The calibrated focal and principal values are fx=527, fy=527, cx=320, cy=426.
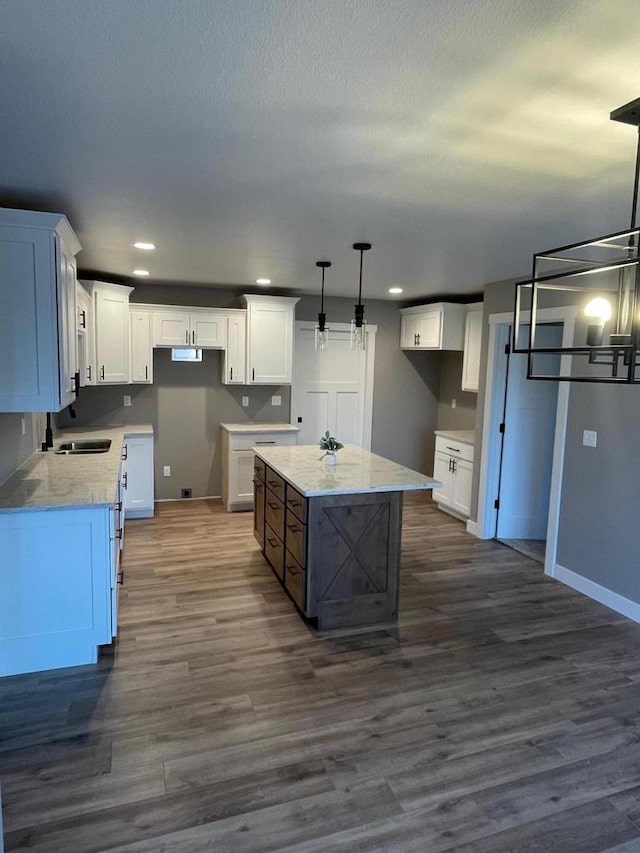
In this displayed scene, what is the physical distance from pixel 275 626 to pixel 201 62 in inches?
117

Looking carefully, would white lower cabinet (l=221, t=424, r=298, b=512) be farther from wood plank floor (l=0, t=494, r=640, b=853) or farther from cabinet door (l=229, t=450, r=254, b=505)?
wood plank floor (l=0, t=494, r=640, b=853)

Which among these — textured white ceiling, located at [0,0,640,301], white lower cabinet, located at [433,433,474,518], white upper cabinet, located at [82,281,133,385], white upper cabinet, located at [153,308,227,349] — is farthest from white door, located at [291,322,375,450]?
textured white ceiling, located at [0,0,640,301]

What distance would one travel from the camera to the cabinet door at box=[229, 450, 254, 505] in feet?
18.7

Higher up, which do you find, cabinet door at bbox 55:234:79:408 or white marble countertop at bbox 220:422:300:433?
cabinet door at bbox 55:234:79:408

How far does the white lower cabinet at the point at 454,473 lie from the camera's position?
556cm

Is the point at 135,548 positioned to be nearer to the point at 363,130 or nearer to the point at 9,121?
the point at 9,121

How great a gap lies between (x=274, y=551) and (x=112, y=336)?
279 cm

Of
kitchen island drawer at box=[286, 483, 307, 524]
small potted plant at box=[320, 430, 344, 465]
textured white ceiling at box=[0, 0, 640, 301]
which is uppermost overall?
textured white ceiling at box=[0, 0, 640, 301]

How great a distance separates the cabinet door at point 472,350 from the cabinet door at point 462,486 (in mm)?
853

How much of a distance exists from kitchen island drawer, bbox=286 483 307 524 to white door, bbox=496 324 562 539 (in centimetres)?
254

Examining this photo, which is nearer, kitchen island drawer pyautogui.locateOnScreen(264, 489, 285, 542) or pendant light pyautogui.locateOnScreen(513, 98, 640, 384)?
pendant light pyautogui.locateOnScreen(513, 98, 640, 384)

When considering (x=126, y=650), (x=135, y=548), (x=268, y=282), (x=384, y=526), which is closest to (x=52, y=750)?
(x=126, y=650)

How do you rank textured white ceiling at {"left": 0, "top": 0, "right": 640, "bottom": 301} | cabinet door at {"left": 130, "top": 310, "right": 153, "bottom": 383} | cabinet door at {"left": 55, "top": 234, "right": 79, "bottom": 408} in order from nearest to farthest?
textured white ceiling at {"left": 0, "top": 0, "right": 640, "bottom": 301}, cabinet door at {"left": 55, "top": 234, "right": 79, "bottom": 408}, cabinet door at {"left": 130, "top": 310, "right": 153, "bottom": 383}

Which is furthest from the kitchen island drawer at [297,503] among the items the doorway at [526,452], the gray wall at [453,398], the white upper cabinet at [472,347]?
the gray wall at [453,398]
